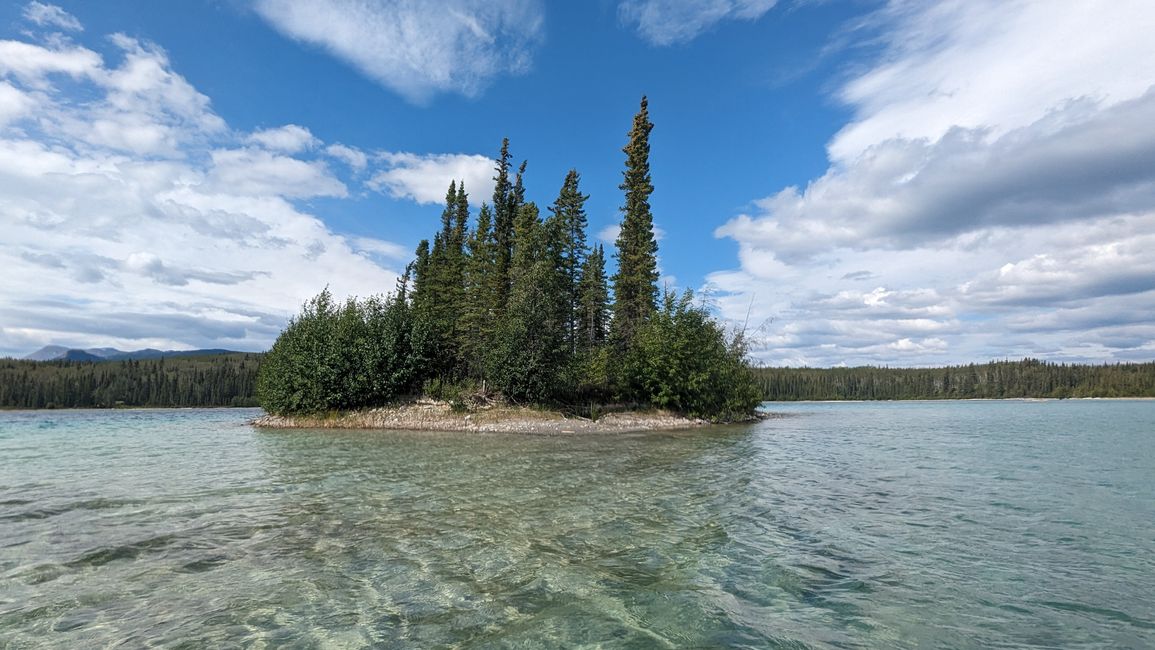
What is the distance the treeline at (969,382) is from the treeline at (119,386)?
153 m

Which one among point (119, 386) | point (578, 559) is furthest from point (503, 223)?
point (119, 386)

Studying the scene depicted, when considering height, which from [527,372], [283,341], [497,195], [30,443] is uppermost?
[497,195]

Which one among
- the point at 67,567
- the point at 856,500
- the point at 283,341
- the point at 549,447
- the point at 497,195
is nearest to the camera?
the point at 67,567

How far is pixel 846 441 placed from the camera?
3116cm

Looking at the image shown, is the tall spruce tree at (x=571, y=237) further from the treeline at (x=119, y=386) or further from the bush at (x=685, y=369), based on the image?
the treeline at (x=119, y=386)

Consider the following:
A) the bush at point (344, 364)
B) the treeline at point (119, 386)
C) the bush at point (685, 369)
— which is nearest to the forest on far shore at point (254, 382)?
the treeline at point (119, 386)

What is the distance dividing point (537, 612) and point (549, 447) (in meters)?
23.3

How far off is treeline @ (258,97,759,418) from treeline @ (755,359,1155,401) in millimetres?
119040

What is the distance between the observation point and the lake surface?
Answer: 233 inches

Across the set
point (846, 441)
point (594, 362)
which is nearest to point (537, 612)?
point (846, 441)

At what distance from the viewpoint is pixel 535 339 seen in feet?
159

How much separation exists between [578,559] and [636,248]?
5306 centimetres

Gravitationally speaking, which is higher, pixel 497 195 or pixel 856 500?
pixel 497 195

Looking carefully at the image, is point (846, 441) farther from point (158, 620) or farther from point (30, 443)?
point (30, 443)
